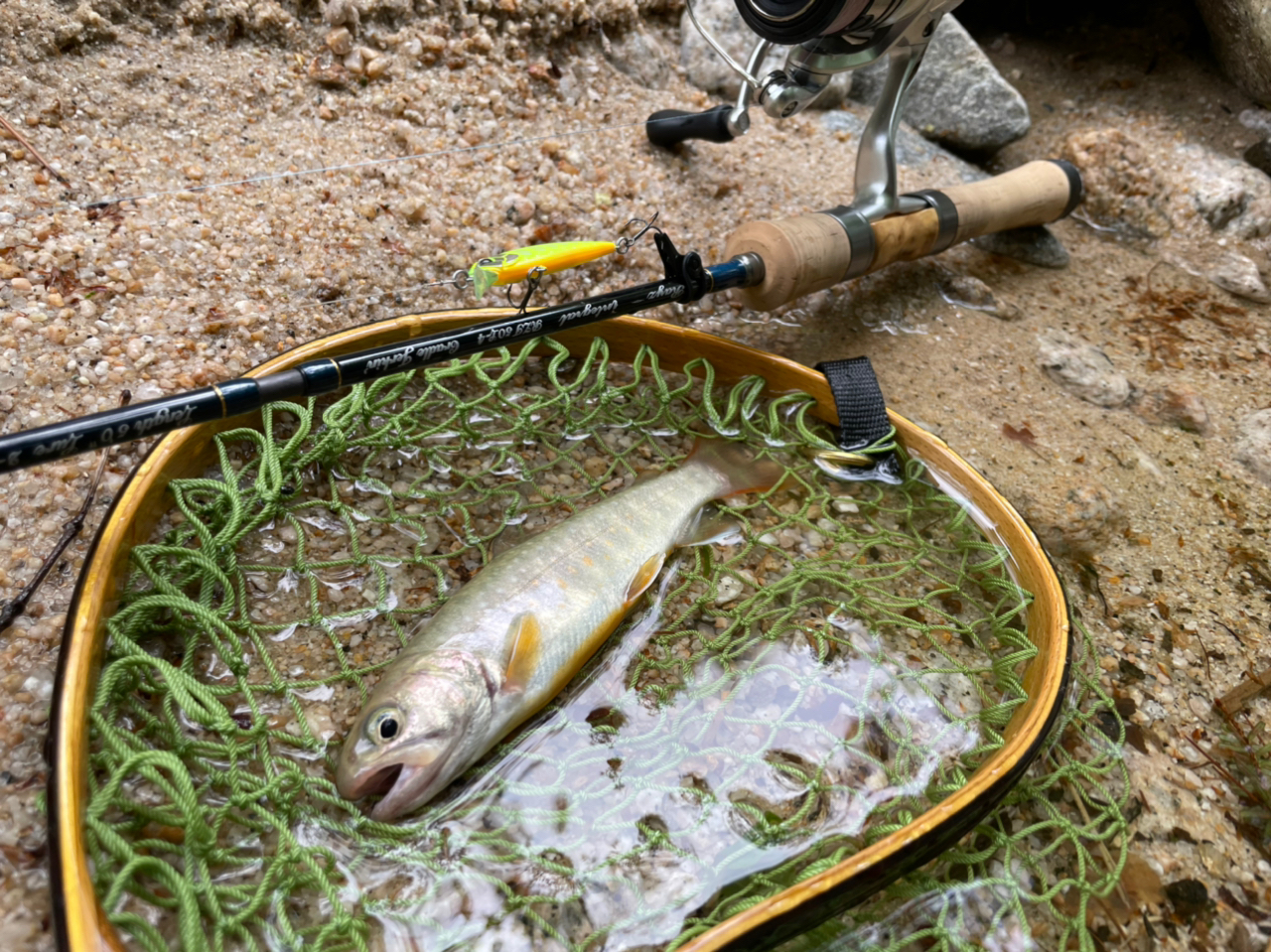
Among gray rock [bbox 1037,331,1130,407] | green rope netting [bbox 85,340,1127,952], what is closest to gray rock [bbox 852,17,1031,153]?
gray rock [bbox 1037,331,1130,407]

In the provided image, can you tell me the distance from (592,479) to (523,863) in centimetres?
84

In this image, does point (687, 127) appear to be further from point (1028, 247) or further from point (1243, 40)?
point (1243, 40)

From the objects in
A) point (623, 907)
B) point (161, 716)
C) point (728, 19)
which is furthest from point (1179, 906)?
point (728, 19)

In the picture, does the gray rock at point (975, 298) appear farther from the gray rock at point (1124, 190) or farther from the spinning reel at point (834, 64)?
the gray rock at point (1124, 190)

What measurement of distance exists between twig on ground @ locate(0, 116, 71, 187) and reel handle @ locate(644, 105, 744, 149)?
169 cm

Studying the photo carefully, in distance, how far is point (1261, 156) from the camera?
11.2ft

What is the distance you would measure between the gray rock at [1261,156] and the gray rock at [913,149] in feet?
3.79

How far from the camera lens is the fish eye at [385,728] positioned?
48.8 inches

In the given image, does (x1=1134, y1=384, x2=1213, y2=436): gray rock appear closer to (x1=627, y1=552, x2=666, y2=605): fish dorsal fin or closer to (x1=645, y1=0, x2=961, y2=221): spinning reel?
(x1=645, y1=0, x2=961, y2=221): spinning reel

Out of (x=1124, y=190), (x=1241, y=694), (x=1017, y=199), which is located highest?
(x=1017, y=199)

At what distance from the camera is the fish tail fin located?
6.08 ft

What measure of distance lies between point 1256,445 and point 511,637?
224 centimetres

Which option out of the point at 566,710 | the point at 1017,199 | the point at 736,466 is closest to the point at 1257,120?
the point at 1017,199

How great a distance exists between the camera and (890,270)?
275 cm
